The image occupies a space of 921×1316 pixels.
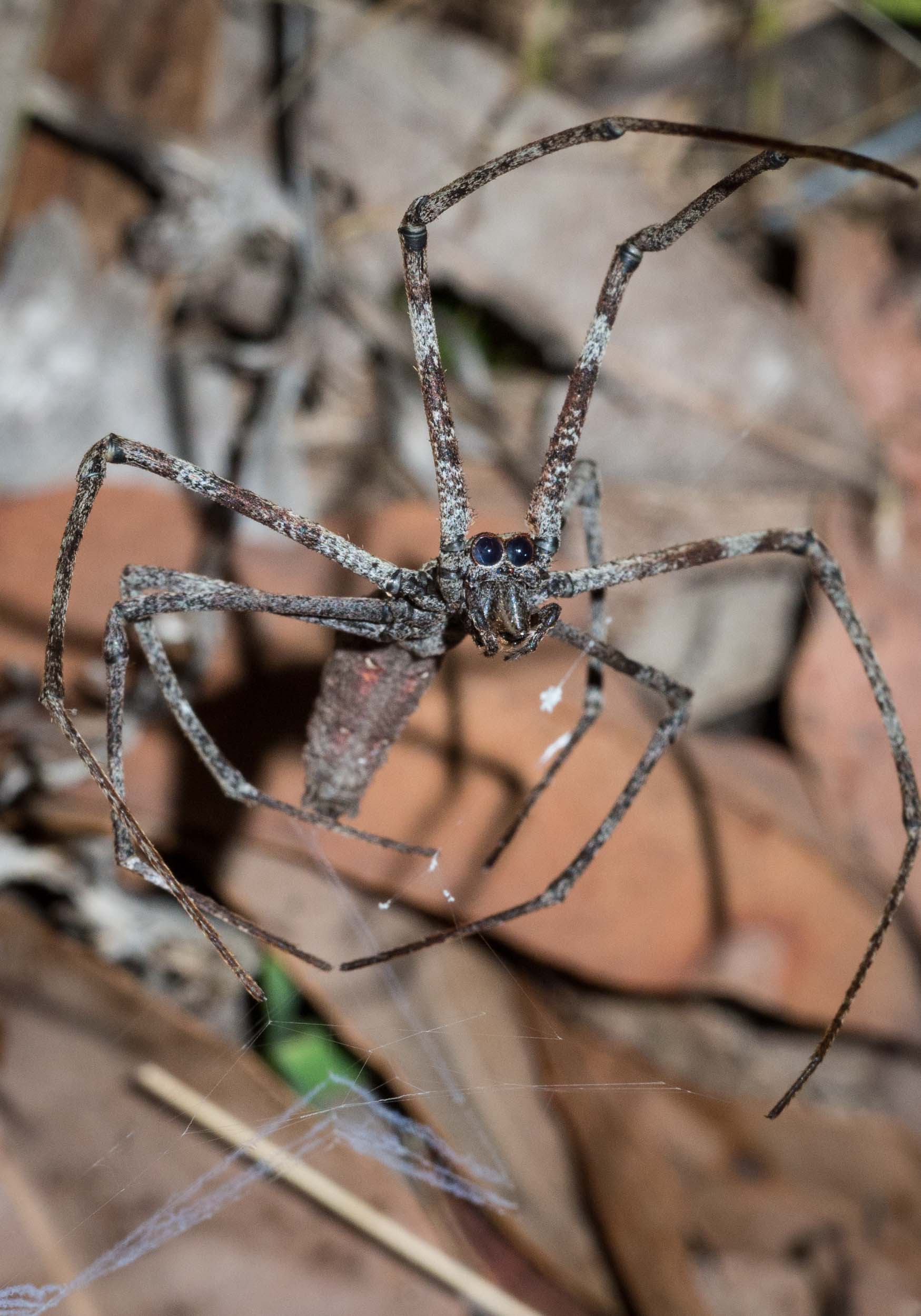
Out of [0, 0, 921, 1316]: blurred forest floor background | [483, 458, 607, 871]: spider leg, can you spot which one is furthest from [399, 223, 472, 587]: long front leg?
[0, 0, 921, 1316]: blurred forest floor background

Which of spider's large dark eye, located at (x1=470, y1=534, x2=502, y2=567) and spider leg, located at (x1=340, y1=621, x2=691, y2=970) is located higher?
spider's large dark eye, located at (x1=470, y1=534, x2=502, y2=567)

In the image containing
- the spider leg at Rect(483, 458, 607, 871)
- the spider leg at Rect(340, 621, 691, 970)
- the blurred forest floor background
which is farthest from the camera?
the blurred forest floor background

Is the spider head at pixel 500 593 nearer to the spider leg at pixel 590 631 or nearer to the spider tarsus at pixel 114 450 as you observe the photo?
the spider leg at pixel 590 631


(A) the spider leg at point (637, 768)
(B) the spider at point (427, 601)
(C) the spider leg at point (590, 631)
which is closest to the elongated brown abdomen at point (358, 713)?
(B) the spider at point (427, 601)

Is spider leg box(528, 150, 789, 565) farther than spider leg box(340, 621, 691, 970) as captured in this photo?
No

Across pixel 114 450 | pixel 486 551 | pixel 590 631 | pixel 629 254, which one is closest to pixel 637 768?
pixel 590 631

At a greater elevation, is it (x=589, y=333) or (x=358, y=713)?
(x=589, y=333)

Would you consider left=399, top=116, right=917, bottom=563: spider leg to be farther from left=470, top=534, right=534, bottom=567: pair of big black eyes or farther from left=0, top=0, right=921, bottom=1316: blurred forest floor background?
left=0, top=0, right=921, bottom=1316: blurred forest floor background

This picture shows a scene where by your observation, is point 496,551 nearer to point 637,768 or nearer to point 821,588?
point 637,768
